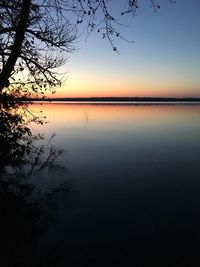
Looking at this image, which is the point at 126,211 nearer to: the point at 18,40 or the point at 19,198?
the point at 19,198

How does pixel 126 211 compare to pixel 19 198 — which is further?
pixel 19 198

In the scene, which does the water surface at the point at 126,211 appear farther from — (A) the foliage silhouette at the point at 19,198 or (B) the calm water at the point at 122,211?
(A) the foliage silhouette at the point at 19,198

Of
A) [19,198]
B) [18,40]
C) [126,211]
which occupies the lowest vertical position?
[126,211]

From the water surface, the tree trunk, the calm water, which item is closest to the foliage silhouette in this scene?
the calm water

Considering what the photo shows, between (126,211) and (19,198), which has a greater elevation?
(19,198)

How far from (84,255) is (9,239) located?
2244 mm

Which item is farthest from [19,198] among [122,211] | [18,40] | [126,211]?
[18,40]

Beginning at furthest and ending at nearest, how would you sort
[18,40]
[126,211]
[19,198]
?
[19,198], [126,211], [18,40]

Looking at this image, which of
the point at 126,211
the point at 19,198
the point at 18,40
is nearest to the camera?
the point at 18,40

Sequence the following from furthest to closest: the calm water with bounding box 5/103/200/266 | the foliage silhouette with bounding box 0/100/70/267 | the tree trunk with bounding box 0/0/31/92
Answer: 1. the tree trunk with bounding box 0/0/31/92
2. the foliage silhouette with bounding box 0/100/70/267
3. the calm water with bounding box 5/103/200/266

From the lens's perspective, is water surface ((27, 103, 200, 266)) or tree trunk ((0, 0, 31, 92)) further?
tree trunk ((0, 0, 31, 92))

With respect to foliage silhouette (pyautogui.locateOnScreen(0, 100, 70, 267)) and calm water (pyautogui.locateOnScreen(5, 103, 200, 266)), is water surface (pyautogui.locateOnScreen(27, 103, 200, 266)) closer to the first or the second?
calm water (pyautogui.locateOnScreen(5, 103, 200, 266))

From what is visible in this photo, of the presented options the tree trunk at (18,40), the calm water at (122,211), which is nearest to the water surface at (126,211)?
the calm water at (122,211)

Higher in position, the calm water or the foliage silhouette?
the foliage silhouette
